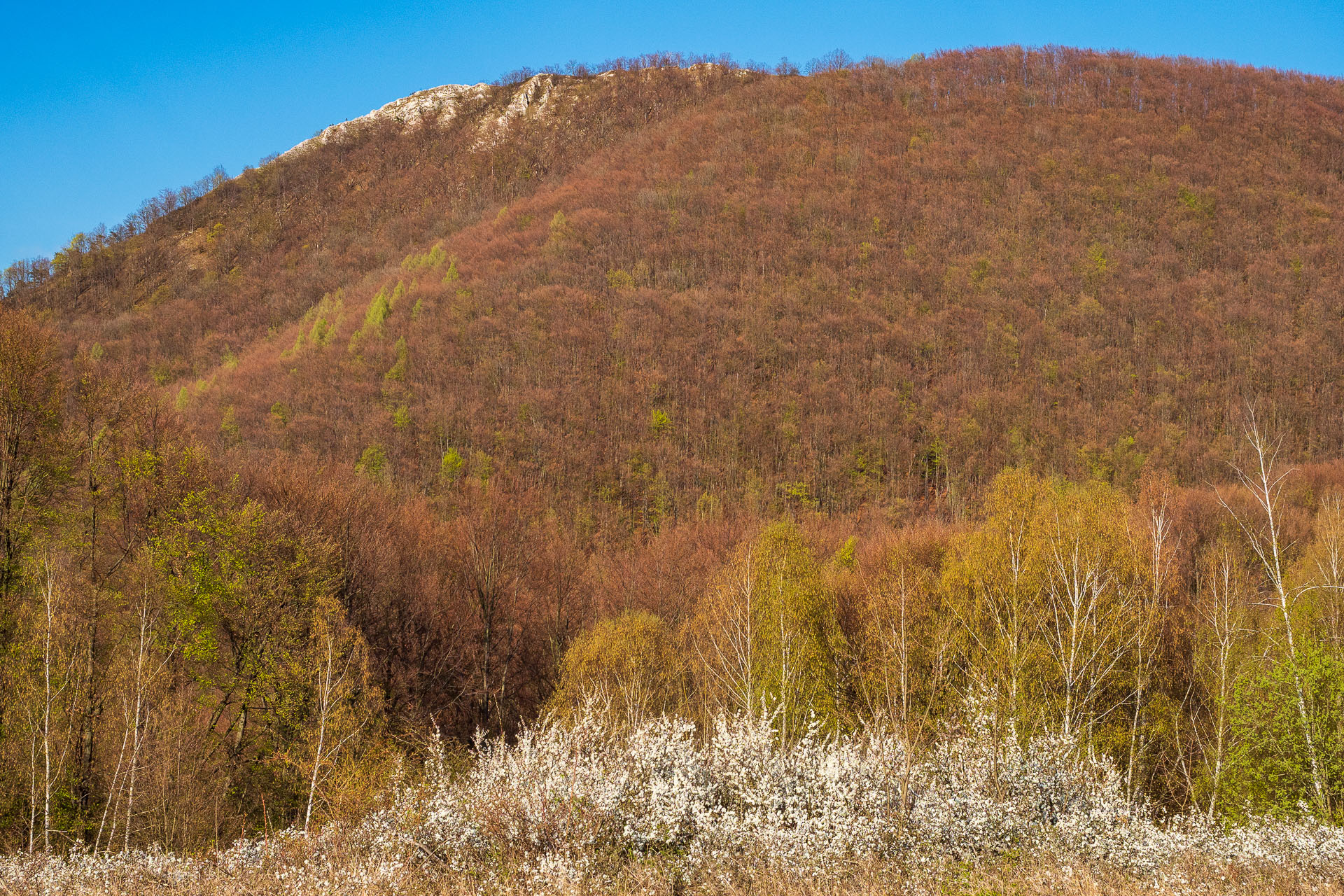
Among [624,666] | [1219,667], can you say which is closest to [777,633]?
[624,666]

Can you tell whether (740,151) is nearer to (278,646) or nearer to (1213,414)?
(1213,414)

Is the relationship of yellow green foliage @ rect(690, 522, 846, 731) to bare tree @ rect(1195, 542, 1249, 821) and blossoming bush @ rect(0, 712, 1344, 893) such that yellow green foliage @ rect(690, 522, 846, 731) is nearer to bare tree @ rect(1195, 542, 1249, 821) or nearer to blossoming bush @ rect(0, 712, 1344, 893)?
bare tree @ rect(1195, 542, 1249, 821)

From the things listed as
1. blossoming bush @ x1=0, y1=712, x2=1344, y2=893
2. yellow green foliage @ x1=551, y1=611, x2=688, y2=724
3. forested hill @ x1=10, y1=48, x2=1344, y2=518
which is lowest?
yellow green foliage @ x1=551, y1=611, x2=688, y2=724

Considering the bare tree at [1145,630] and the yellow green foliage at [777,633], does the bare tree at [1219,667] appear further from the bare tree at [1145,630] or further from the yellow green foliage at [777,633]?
the yellow green foliage at [777,633]

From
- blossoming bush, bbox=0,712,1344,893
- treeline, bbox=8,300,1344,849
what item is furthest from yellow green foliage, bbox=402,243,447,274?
blossoming bush, bbox=0,712,1344,893

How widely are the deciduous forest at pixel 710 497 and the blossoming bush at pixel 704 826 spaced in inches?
4.1

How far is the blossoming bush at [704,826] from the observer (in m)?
11.6

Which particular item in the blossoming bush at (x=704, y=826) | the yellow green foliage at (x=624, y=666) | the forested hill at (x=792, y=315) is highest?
the forested hill at (x=792, y=315)

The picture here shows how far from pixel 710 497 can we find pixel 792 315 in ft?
156

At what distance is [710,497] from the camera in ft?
328

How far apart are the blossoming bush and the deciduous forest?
0.34 ft

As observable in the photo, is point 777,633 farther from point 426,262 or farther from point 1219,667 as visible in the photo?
point 426,262

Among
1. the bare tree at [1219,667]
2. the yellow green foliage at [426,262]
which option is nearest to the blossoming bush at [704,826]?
the bare tree at [1219,667]

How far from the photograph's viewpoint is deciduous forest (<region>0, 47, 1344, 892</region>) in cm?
1947
